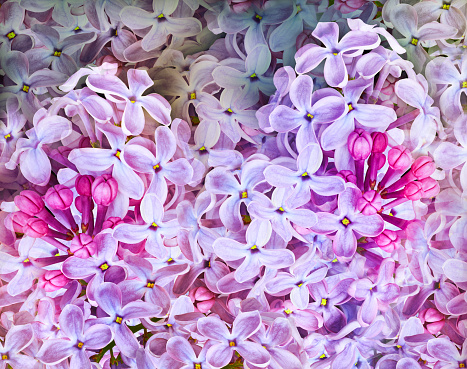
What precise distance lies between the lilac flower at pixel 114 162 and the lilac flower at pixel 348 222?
11.8 inches

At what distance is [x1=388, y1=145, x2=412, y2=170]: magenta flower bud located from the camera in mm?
742

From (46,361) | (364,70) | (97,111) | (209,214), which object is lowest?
(46,361)

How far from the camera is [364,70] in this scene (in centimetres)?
74

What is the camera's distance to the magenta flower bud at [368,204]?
729 millimetres

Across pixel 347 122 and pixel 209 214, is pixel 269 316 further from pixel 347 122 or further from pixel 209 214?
pixel 347 122

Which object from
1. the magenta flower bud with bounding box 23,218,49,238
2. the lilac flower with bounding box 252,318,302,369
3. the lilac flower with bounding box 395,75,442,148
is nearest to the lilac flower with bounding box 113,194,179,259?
the magenta flower bud with bounding box 23,218,49,238

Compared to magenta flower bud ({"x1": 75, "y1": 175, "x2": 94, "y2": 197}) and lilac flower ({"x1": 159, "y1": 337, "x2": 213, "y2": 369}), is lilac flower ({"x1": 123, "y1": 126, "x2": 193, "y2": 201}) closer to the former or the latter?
magenta flower bud ({"x1": 75, "y1": 175, "x2": 94, "y2": 197})

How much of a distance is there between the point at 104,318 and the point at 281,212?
34cm

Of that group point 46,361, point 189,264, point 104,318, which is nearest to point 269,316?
point 189,264

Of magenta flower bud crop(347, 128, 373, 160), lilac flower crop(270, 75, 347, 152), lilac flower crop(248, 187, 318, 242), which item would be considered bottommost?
lilac flower crop(248, 187, 318, 242)

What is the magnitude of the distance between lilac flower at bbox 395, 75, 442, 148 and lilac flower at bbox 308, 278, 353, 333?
27cm

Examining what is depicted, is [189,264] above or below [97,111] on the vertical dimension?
below

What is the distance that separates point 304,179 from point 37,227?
0.44 m

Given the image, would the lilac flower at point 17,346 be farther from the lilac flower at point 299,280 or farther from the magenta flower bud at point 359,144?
the magenta flower bud at point 359,144
